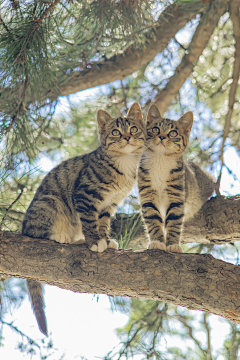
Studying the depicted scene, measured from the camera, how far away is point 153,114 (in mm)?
3016

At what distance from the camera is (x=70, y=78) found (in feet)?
10.5

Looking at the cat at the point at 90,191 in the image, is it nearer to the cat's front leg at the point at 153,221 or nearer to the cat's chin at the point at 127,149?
the cat's chin at the point at 127,149

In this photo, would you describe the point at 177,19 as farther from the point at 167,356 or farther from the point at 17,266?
the point at 167,356

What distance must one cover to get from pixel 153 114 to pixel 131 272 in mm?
1542

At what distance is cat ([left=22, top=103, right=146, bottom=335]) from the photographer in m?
2.56

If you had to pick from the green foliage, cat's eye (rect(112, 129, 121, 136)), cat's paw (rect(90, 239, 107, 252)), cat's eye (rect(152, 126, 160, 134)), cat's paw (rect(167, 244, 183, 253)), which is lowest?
cat's paw (rect(90, 239, 107, 252))

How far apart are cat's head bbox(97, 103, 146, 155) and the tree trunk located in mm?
919

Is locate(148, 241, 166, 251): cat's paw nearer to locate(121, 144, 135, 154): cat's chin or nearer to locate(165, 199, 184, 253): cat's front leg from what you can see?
locate(165, 199, 184, 253): cat's front leg

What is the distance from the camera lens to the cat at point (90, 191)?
8.40 feet

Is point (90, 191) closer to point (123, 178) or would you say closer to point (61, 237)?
point (123, 178)

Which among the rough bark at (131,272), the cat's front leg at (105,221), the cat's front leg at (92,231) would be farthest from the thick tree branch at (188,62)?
the rough bark at (131,272)

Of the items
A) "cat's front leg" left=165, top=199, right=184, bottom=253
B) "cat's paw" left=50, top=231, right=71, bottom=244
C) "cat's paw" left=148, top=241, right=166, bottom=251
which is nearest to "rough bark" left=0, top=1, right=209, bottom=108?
"cat's paw" left=50, top=231, right=71, bottom=244

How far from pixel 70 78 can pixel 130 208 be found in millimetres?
1497

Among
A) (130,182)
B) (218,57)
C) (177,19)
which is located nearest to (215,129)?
(218,57)
